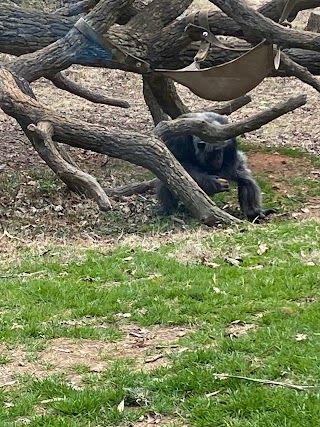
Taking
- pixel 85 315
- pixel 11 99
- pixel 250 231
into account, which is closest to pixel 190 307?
pixel 85 315

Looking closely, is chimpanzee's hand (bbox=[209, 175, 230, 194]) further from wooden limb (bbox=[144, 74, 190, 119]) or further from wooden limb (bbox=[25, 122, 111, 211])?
wooden limb (bbox=[144, 74, 190, 119])

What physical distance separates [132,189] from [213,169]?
1.06 metres

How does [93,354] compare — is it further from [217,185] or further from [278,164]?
[278,164]

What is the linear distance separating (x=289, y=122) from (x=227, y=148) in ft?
17.3

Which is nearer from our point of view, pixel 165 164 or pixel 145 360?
pixel 145 360

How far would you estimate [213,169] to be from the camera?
30.7ft

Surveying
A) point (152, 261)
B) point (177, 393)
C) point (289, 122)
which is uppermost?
point (177, 393)

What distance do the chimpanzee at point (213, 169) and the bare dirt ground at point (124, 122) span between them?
730 mm

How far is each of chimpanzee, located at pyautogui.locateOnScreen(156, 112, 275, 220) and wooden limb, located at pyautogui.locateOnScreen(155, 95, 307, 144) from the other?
7.3 inches

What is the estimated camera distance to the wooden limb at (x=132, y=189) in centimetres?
953

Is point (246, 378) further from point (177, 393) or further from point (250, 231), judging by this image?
point (250, 231)

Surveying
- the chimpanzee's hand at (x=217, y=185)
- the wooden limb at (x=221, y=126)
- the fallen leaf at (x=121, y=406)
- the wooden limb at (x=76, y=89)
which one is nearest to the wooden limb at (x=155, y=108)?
the wooden limb at (x=76, y=89)

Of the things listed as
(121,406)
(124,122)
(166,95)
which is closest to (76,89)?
(166,95)

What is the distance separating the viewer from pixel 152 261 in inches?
255
